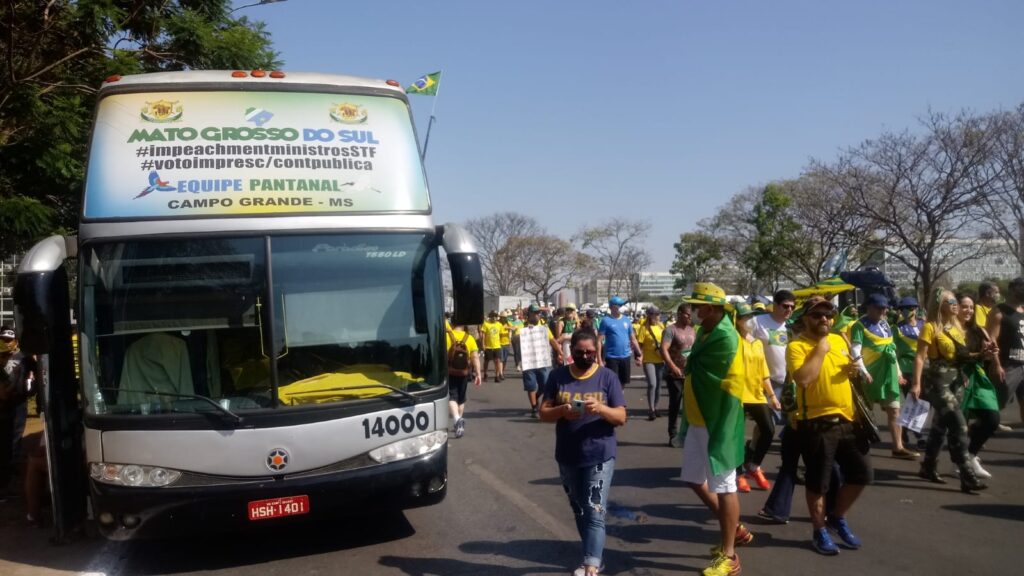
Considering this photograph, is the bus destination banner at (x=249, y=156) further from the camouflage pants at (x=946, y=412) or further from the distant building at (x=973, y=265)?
the distant building at (x=973, y=265)

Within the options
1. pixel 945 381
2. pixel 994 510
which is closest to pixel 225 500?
pixel 994 510

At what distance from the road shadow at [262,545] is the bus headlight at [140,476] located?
705mm

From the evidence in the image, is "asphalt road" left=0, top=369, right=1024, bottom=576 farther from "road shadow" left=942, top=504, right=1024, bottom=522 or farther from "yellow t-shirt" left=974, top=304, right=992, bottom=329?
"yellow t-shirt" left=974, top=304, right=992, bottom=329

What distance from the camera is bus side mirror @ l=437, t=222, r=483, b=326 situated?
6211mm

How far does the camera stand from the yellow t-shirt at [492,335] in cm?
2202

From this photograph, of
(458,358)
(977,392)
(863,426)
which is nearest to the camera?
(863,426)

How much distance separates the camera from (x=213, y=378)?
6094mm

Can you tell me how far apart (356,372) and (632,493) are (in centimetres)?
308

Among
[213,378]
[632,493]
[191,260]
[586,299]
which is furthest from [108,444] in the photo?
[586,299]

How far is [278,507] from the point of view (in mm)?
5922

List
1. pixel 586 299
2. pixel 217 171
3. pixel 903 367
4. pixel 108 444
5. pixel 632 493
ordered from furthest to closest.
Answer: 1. pixel 586 299
2. pixel 903 367
3. pixel 632 493
4. pixel 217 171
5. pixel 108 444

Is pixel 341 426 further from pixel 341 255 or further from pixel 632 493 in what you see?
pixel 632 493

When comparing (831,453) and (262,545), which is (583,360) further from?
(262,545)

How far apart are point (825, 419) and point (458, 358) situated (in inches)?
236
